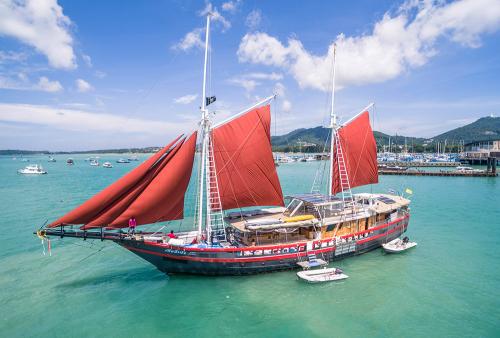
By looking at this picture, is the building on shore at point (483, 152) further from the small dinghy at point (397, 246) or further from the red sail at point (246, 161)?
the red sail at point (246, 161)

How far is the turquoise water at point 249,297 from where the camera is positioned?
14.5 metres

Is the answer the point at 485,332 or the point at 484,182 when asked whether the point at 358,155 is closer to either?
the point at 485,332

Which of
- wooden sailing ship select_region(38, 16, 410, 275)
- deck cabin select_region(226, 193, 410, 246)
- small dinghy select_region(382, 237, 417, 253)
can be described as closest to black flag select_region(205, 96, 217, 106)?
wooden sailing ship select_region(38, 16, 410, 275)

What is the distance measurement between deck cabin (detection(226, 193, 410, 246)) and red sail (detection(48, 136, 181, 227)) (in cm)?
699

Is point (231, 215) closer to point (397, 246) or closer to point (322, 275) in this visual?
point (322, 275)

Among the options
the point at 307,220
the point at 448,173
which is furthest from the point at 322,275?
the point at 448,173

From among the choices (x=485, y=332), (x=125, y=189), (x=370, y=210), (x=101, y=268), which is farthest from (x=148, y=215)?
(x=485, y=332)

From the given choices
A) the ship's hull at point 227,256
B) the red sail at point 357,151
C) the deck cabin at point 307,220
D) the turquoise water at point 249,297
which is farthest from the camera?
the red sail at point 357,151

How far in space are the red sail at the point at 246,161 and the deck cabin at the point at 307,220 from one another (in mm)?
1270

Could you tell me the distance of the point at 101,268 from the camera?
21203mm

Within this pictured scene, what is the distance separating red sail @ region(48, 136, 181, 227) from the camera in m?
16.3

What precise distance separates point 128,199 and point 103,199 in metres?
1.34

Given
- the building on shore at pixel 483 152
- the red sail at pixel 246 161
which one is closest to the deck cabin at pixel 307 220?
the red sail at pixel 246 161

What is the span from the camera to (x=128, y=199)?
17.5 metres
